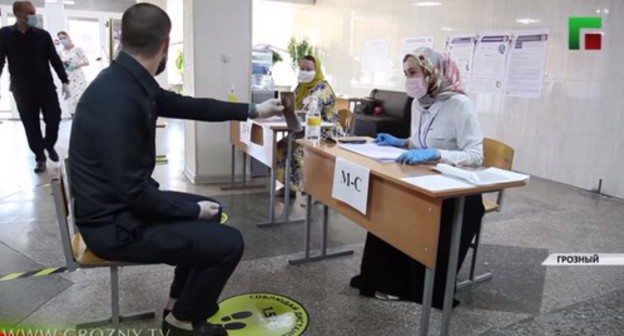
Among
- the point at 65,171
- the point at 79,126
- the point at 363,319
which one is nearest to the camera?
the point at 79,126

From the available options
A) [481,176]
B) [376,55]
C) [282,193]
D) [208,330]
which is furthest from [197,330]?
[376,55]

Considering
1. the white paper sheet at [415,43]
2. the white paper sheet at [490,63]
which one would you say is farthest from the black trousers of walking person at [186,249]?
the white paper sheet at [415,43]

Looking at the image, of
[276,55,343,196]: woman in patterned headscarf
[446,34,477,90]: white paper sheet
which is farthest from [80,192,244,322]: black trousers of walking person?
[446,34,477,90]: white paper sheet

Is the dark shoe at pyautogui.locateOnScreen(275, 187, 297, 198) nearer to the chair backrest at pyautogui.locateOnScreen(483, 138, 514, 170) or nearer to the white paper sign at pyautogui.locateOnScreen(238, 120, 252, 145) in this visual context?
the white paper sign at pyautogui.locateOnScreen(238, 120, 252, 145)

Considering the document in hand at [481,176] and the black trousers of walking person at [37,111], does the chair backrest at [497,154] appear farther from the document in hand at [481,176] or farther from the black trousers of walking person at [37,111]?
the black trousers of walking person at [37,111]

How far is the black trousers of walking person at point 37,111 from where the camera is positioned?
436 centimetres

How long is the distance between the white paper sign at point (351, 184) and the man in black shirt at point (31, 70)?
11.8 feet

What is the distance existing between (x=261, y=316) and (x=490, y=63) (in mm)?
4314

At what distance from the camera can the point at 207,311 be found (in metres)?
1.73

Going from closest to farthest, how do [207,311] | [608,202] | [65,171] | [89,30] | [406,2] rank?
[65,171] < [207,311] < [608,202] < [406,2] < [89,30]

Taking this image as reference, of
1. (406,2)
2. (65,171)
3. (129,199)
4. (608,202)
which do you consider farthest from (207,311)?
(406,2)

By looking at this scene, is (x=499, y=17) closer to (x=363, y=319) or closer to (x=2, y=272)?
(x=363, y=319)

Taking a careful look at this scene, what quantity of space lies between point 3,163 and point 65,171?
4.03 metres

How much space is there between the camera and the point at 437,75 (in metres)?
2.17
